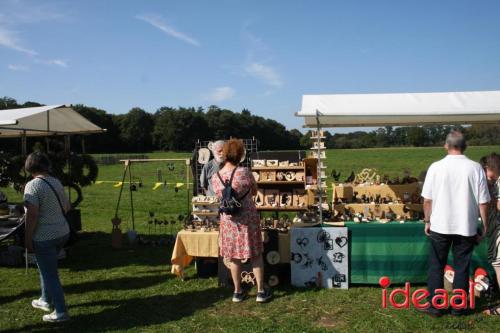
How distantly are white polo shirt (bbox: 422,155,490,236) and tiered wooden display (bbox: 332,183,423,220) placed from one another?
1430mm

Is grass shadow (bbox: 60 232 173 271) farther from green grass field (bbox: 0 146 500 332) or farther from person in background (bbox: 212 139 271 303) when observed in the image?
person in background (bbox: 212 139 271 303)

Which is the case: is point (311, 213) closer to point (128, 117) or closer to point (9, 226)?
point (9, 226)

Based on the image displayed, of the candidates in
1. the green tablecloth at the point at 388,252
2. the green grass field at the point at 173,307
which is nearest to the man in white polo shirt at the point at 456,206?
the green grass field at the point at 173,307

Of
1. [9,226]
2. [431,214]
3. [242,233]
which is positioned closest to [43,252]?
[242,233]

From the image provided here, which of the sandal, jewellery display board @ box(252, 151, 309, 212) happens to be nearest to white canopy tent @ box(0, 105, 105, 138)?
jewellery display board @ box(252, 151, 309, 212)

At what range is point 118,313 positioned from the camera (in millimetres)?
3900

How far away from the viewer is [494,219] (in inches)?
143

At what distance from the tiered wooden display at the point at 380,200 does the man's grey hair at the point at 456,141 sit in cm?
158

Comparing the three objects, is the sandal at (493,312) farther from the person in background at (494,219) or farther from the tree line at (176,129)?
the tree line at (176,129)

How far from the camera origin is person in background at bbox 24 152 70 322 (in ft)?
11.3

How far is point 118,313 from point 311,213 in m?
2.40

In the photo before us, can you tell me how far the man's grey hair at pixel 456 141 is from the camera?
3379 millimetres

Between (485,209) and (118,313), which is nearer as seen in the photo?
(485,209)

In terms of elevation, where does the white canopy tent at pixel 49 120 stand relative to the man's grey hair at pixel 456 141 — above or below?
above
